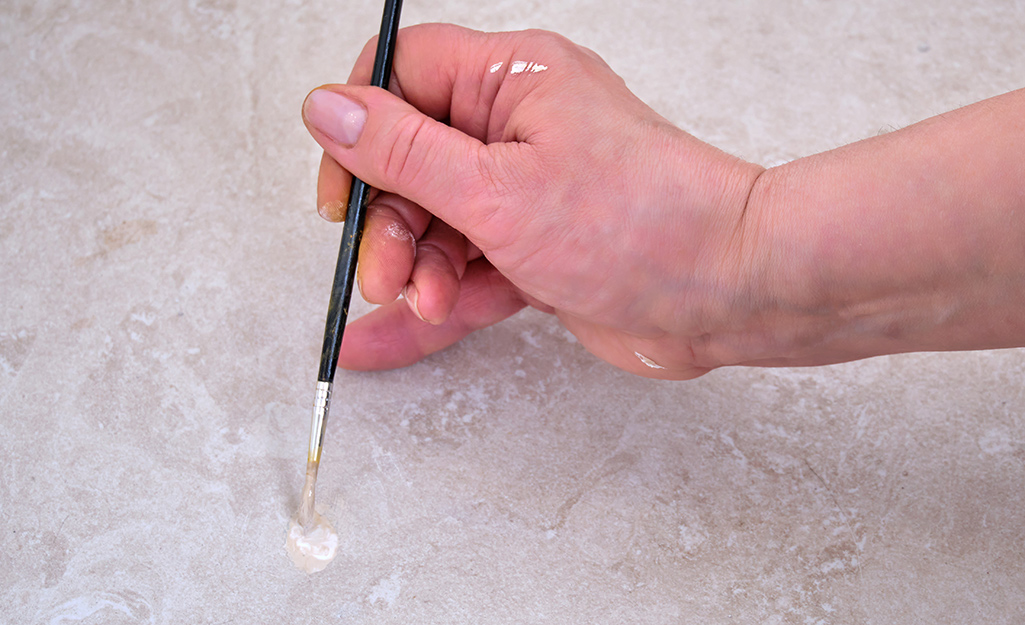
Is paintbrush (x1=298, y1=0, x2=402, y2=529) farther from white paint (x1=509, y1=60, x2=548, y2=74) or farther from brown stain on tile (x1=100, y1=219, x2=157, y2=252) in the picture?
brown stain on tile (x1=100, y1=219, x2=157, y2=252)

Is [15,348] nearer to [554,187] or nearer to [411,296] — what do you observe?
[411,296]

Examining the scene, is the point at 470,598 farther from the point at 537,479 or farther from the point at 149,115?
the point at 149,115

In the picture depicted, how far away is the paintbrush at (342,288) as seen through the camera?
37.8 inches

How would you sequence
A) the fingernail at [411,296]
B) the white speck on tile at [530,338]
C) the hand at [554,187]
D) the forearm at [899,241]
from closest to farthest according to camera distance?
the forearm at [899,241], the hand at [554,187], the fingernail at [411,296], the white speck on tile at [530,338]

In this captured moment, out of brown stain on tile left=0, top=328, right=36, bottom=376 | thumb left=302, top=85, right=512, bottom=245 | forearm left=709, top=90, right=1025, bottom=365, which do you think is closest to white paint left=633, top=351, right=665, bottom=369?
forearm left=709, top=90, right=1025, bottom=365

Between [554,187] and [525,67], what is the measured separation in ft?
0.60

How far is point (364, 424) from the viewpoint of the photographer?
1062 millimetres

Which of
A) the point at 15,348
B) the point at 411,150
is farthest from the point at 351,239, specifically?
the point at 15,348

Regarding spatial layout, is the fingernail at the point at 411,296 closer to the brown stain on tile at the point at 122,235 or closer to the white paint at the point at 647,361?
the white paint at the point at 647,361

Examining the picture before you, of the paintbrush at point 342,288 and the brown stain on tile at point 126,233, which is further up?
the paintbrush at point 342,288

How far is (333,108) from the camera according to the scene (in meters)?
0.91

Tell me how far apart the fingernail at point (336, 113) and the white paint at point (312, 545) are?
19.4 inches

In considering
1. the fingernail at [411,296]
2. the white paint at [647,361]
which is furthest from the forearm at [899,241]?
the fingernail at [411,296]

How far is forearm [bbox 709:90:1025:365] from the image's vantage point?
0.77m
